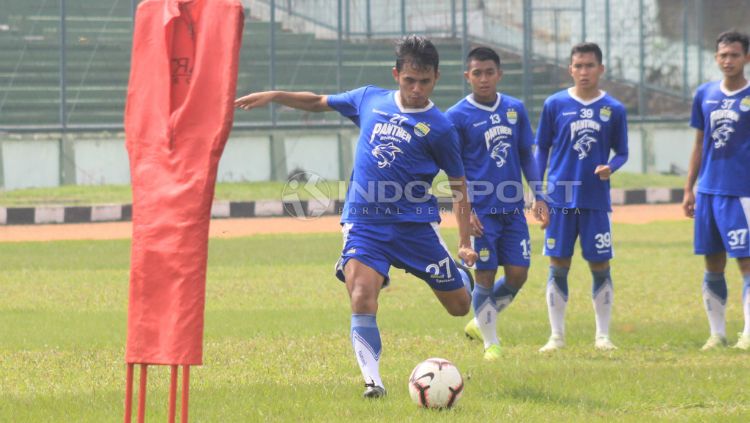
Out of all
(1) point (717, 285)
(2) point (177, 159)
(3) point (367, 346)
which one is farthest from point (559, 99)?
(2) point (177, 159)

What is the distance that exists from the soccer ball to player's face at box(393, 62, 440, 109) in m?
1.51

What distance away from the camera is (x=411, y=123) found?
8352mm

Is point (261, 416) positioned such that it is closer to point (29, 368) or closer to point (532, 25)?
point (29, 368)

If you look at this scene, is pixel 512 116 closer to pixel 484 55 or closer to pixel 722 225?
pixel 484 55

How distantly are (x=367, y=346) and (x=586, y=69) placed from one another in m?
3.49

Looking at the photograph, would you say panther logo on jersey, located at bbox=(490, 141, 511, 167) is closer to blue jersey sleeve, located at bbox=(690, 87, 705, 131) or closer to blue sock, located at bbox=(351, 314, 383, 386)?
blue jersey sleeve, located at bbox=(690, 87, 705, 131)

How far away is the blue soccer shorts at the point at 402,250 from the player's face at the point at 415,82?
0.70 metres

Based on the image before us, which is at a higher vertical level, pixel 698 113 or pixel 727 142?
pixel 698 113

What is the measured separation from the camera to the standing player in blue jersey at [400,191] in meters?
8.20

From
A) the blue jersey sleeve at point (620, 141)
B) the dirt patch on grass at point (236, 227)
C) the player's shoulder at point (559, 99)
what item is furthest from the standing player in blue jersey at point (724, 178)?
the dirt patch on grass at point (236, 227)

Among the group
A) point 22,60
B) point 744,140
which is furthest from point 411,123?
point 22,60

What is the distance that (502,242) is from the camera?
34.2ft

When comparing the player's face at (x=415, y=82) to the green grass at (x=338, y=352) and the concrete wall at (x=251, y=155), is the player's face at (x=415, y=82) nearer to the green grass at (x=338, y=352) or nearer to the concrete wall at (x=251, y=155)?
the green grass at (x=338, y=352)

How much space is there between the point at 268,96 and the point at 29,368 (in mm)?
2661
